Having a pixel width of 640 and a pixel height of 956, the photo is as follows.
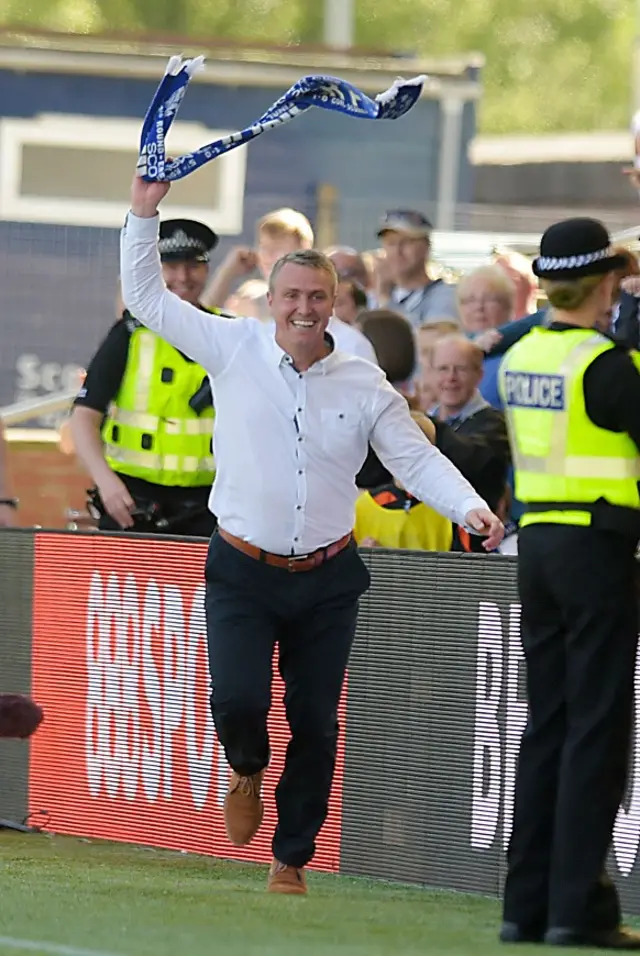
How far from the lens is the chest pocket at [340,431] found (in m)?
8.52

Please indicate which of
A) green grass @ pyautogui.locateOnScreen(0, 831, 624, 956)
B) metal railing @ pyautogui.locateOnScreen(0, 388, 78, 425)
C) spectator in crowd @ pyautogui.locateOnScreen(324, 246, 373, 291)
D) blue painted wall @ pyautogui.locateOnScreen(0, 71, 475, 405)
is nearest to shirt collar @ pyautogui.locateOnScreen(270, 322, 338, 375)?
green grass @ pyautogui.locateOnScreen(0, 831, 624, 956)

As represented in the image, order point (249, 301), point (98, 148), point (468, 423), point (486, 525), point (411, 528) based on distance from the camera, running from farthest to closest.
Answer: point (98, 148), point (249, 301), point (468, 423), point (411, 528), point (486, 525)

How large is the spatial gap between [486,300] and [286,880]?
436 centimetres

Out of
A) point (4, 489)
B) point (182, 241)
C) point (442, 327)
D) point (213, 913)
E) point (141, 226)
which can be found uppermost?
point (141, 226)

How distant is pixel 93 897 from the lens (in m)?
8.12

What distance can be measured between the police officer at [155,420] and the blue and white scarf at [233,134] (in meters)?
1.91

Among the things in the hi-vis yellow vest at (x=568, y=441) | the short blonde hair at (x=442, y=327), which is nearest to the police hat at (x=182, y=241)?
the short blonde hair at (x=442, y=327)

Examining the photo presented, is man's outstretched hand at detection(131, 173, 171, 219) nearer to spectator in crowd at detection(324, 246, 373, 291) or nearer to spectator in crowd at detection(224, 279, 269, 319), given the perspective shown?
spectator in crowd at detection(324, 246, 373, 291)

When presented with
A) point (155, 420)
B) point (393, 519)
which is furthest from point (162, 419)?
point (393, 519)

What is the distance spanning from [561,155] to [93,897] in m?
19.5

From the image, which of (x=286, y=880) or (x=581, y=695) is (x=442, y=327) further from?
(x=581, y=695)

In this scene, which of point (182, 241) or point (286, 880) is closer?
point (286, 880)

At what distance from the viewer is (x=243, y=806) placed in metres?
8.68

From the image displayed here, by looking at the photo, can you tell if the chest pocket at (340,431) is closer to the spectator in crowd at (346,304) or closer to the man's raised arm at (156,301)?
the man's raised arm at (156,301)
